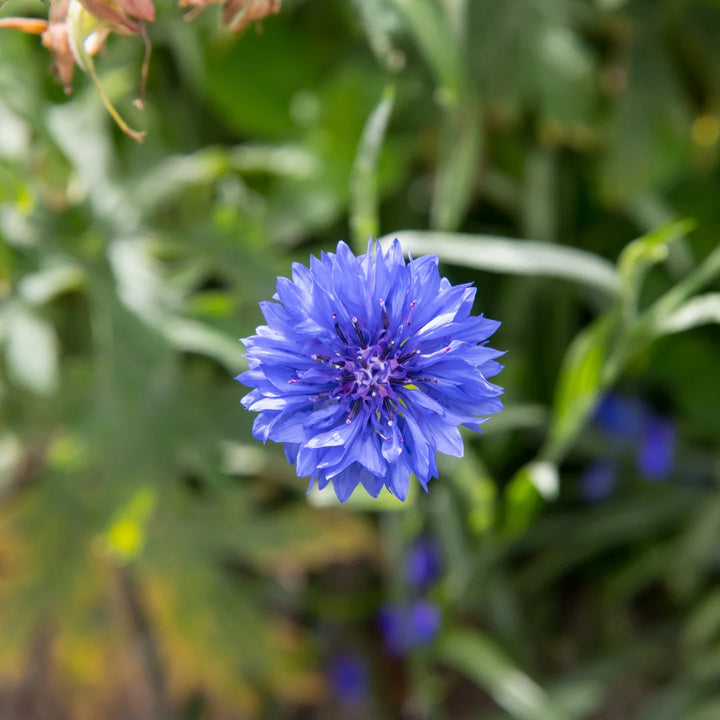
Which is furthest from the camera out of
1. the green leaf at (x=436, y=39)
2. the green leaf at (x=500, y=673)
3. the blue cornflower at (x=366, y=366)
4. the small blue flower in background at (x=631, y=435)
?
the small blue flower in background at (x=631, y=435)

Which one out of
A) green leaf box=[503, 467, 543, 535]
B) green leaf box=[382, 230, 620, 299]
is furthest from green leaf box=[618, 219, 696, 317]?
green leaf box=[503, 467, 543, 535]

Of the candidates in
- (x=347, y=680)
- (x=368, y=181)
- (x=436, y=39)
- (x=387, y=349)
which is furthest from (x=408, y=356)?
(x=347, y=680)

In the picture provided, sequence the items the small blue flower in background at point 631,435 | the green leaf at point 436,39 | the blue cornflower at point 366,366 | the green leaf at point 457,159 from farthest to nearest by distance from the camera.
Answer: the small blue flower in background at point 631,435 → the green leaf at point 457,159 → the green leaf at point 436,39 → the blue cornflower at point 366,366

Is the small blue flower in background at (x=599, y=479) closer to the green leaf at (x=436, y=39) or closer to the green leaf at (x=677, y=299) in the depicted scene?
the green leaf at (x=677, y=299)

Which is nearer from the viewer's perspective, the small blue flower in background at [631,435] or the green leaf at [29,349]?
the green leaf at [29,349]

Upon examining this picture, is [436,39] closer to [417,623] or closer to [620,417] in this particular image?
[620,417]

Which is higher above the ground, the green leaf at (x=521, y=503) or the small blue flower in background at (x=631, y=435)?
the small blue flower in background at (x=631, y=435)

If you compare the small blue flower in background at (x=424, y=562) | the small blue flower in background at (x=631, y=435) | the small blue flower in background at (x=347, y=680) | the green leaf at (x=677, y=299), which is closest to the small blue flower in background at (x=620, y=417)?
the small blue flower in background at (x=631, y=435)

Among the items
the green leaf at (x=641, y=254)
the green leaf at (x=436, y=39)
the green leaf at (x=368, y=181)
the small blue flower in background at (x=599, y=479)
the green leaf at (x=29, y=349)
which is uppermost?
the green leaf at (x=436, y=39)
